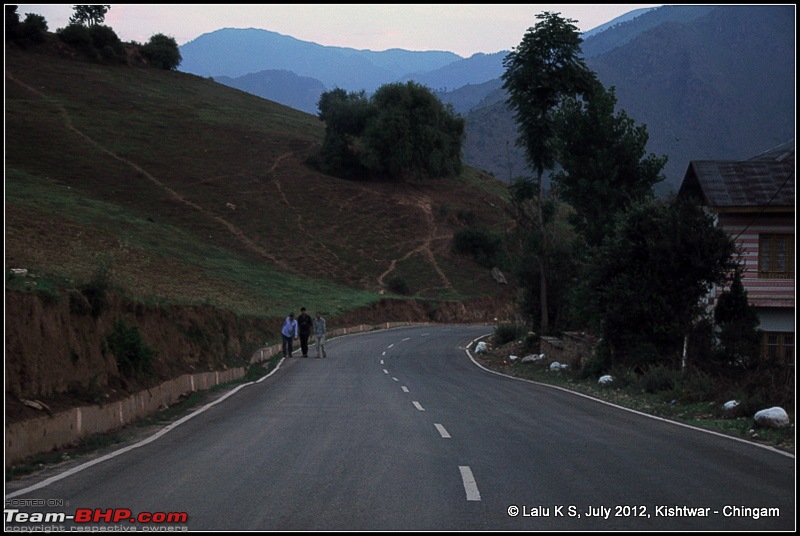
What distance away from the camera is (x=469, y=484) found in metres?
8.74

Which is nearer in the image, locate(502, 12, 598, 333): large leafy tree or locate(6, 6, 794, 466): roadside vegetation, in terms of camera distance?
locate(6, 6, 794, 466): roadside vegetation

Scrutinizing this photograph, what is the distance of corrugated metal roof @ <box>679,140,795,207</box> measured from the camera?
28.6m

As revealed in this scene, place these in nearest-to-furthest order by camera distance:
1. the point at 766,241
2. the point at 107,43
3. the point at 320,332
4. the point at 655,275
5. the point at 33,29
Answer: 1. the point at 655,275
2. the point at 766,241
3. the point at 320,332
4. the point at 33,29
5. the point at 107,43

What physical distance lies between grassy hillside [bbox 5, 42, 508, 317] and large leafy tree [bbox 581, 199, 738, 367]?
2113cm

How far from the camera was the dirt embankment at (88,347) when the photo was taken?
11633mm

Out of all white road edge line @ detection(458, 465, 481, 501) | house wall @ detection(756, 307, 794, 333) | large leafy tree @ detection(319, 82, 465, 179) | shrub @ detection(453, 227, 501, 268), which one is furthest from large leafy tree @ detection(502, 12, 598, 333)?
large leafy tree @ detection(319, 82, 465, 179)

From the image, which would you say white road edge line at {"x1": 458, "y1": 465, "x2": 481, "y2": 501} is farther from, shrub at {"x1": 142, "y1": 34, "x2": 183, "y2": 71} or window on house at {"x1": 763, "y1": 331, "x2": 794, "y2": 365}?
shrub at {"x1": 142, "y1": 34, "x2": 183, "y2": 71}

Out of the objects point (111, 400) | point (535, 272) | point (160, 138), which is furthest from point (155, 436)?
point (160, 138)

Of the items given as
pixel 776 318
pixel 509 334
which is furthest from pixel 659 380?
pixel 509 334

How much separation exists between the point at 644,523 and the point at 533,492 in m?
1.35

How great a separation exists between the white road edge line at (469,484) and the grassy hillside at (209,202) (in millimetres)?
29403

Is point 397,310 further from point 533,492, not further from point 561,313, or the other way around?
point 533,492

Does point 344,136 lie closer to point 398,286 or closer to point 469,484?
point 398,286

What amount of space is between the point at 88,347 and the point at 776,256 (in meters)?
24.3
